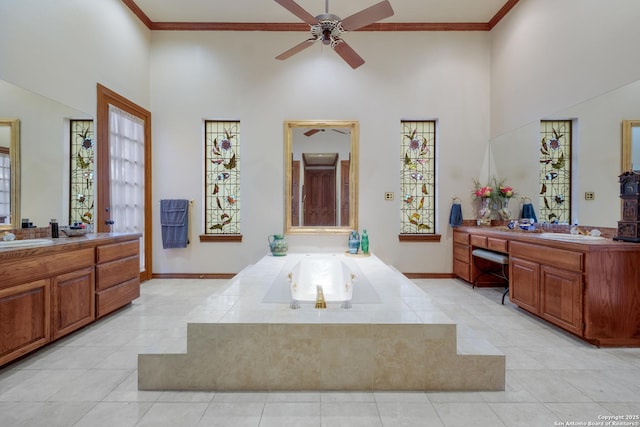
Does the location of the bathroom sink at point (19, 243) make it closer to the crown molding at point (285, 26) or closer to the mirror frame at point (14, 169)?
the mirror frame at point (14, 169)

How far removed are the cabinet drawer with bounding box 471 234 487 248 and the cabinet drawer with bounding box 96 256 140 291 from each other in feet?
12.6

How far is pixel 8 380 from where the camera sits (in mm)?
1832

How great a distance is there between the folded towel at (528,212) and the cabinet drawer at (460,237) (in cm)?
67

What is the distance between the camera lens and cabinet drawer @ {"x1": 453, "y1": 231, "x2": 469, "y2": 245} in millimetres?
3951

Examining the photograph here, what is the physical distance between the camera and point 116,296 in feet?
9.39

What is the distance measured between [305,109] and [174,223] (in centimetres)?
237

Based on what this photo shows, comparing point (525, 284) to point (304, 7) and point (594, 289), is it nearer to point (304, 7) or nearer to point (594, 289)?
point (594, 289)

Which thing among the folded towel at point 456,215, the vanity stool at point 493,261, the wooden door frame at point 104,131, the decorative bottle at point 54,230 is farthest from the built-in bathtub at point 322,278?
the wooden door frame at point 104,131

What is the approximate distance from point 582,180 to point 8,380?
4574 millimetres

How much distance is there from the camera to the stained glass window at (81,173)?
2.96m

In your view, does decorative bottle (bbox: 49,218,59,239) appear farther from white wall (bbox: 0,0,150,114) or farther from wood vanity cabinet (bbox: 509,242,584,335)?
wood vanity cabinet (bbox: 509,242,584,335)

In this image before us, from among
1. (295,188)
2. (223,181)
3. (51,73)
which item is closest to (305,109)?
(295,188)

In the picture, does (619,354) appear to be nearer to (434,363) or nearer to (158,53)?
(434,363)

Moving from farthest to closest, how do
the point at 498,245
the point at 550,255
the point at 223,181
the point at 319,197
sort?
the point at 223,181 < the point at 319,197 < the point at 498,245 < the point at 550,255
